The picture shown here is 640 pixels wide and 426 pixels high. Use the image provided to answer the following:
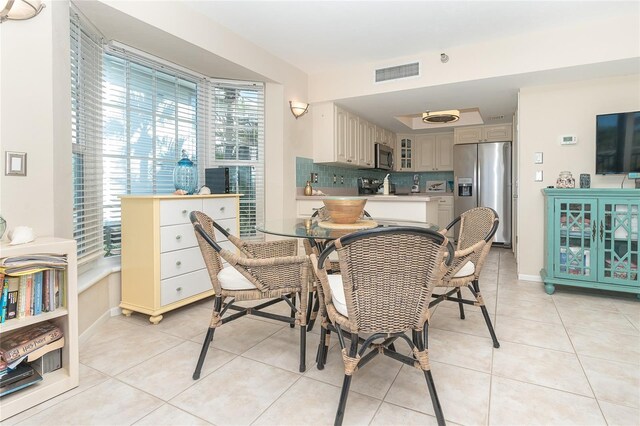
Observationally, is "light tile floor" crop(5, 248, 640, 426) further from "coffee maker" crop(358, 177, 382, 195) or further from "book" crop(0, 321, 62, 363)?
"coffee maker" crop(358, 177, 382, 195)

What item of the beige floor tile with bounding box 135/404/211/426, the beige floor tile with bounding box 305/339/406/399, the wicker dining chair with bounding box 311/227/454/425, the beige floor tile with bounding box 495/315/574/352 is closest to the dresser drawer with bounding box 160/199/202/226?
the beige floor tile with bounding box 135/404/211/426

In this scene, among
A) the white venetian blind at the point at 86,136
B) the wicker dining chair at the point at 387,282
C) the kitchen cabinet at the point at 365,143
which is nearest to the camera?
the wicker dining chair at the point at 387,282

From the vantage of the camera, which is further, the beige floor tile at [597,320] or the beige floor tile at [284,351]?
the beige floor tile at [597,320]

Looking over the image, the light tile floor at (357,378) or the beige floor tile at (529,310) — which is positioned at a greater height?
the beige floor tile at (529,310)

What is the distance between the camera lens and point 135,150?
2955 millimetres

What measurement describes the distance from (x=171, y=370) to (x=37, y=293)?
2.53 ft

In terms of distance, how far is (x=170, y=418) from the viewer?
150cm

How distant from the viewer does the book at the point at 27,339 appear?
5.15 feet

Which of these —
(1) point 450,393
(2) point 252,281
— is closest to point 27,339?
(2) point 252,281

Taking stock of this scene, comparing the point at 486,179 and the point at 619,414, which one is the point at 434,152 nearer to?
the point at 486,179

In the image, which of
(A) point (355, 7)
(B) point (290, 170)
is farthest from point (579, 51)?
(B) point (290, 170)

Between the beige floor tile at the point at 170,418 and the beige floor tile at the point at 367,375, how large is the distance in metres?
0.60

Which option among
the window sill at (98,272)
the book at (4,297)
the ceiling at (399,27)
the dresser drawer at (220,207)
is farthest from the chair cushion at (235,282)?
the ceiling at (399,27)

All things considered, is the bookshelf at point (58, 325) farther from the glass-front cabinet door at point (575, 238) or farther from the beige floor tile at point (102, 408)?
the glass-front cabinet door at point (575, 238)
